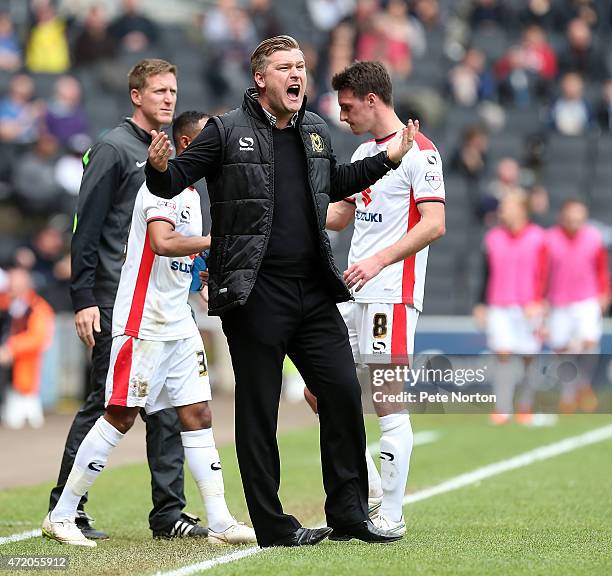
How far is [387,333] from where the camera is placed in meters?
7.65

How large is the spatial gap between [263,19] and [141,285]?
16423mm

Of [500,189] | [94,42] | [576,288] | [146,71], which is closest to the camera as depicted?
[146,71]

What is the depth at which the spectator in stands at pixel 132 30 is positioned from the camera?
22.2m

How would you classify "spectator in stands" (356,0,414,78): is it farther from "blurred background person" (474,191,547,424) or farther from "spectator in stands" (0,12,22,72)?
"blurred background person" (474,191,547,424)

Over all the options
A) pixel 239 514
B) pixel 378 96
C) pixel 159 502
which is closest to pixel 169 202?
pixel 378 96

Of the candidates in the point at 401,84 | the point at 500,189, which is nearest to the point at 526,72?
the point at 401,84

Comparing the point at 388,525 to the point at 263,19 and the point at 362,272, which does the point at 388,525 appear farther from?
the point at 263,19

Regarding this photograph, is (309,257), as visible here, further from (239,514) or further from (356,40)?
(356,40)

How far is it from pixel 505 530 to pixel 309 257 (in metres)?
1.96

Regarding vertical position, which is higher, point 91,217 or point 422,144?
point 422,144

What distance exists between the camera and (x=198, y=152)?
6684 mm

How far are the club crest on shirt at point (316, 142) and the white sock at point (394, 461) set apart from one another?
1.50 meters

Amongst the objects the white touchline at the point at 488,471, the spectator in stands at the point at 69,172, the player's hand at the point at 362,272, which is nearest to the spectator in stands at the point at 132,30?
the spectator in stands at the point at 69,172

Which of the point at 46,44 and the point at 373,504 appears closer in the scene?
the point at 373,504
